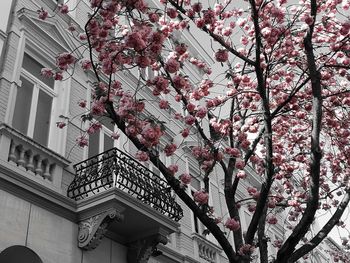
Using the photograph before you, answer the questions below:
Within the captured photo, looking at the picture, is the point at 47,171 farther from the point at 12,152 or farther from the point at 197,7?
the point at 197,7

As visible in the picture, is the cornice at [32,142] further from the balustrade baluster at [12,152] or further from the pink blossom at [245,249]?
the pink blossom at [245,249]

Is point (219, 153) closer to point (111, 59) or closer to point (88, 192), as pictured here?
point (111, 59)

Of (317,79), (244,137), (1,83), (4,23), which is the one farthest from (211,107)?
(4,23)

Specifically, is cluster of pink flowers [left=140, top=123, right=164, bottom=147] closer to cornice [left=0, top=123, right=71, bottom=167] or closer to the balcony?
the balcony

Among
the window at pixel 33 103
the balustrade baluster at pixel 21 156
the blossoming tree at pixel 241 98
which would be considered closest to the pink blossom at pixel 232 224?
the blossoming tree at pixel 241 98

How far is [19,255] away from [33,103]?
10.2 ft

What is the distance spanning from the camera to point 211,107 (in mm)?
8695

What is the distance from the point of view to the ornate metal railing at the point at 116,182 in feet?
30.5

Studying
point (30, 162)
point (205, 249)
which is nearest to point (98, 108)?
point (30, 162)

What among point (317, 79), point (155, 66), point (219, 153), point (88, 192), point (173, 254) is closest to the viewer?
point (317, 79)

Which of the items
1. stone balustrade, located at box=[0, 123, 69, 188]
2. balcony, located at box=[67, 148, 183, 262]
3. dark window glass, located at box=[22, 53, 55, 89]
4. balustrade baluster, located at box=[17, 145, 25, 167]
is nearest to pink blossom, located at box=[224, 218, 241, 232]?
balcony, located at box=[67, 148, 183, 262]

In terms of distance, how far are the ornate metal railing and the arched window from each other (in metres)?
1.50

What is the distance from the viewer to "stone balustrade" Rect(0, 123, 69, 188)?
822 cm

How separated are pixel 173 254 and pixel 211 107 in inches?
190
